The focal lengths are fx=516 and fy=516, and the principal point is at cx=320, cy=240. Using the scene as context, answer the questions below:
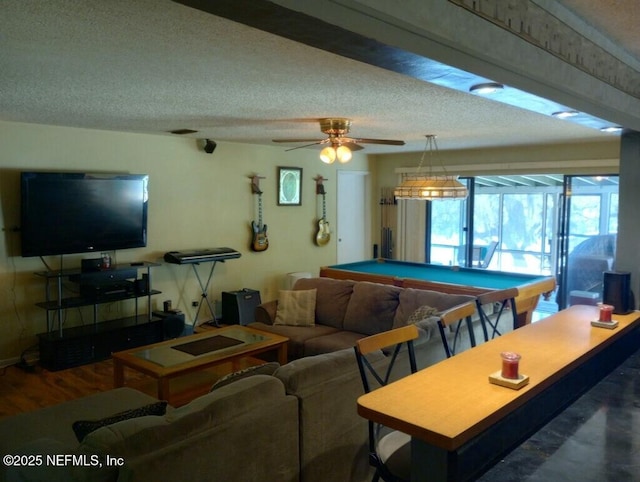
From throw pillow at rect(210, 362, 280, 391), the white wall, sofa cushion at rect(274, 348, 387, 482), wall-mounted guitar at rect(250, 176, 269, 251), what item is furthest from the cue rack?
throw pillow at rect(210, 362, 280, 391)

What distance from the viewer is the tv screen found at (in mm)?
4793

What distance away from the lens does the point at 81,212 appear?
5102mm

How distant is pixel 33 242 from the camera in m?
4.82

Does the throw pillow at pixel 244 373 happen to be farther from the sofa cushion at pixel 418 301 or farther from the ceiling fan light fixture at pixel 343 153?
the ceiling fan light fixture at pixel 343 153

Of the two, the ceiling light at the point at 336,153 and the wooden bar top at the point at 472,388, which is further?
the ceiling light at the point at 336,153

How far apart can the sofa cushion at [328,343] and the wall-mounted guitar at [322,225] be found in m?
3.20

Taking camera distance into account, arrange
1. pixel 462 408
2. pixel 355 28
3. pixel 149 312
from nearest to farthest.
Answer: pixel 355 28 → pixel 462 408 → pixel 149 312

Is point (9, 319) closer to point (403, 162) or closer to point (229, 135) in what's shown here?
point (229, 135)

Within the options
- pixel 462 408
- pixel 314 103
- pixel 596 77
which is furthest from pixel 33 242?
pixel 596 77

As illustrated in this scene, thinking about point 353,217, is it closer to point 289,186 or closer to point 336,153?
point 289,186

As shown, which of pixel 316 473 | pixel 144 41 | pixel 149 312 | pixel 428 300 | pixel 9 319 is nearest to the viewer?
pixel 144 41

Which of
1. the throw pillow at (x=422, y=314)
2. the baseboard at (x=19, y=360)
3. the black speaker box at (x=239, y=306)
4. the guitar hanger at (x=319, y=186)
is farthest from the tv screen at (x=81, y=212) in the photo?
the throw pillow at (x=422, y=314)

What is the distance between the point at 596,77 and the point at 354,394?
216cm

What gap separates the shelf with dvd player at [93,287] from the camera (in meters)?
4.95
